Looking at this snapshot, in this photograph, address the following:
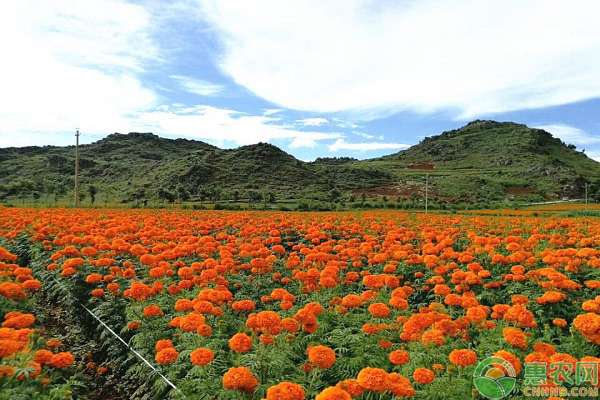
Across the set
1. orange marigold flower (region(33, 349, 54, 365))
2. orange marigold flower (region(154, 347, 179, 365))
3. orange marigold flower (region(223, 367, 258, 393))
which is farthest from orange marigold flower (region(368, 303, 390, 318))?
orange marigold flower (region(33, 349, 54, 365))

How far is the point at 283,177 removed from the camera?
105m

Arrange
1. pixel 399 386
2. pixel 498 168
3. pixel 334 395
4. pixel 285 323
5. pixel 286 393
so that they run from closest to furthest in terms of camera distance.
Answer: pixel 334 395, pixel 286 393, pixel 399 386, pixel 285 323, pixel 498 168

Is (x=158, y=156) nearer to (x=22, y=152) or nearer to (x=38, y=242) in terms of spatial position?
(x=22, y=152)

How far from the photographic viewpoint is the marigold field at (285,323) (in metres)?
4.29

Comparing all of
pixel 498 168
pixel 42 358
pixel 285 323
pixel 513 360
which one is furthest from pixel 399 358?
pixel 498 168

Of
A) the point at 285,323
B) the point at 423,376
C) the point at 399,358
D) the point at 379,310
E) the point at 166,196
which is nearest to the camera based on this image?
the point at 423,376

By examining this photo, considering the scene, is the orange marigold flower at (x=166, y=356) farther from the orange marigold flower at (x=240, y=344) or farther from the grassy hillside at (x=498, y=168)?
the grassy hillside at (x=498, y=168)

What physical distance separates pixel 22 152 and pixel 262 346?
611 ft

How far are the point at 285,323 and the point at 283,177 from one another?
328 feet

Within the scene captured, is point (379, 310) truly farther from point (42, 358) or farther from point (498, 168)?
point (498, 168)

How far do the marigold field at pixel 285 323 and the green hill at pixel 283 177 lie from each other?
50.9 m

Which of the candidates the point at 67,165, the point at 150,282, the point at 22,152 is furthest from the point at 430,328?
the point at 22,152

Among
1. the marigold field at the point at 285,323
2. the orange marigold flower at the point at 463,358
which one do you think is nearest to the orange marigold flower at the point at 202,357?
the marigold field at the point at 285,323

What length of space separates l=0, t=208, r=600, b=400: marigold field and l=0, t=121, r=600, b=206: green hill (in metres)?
50.9
